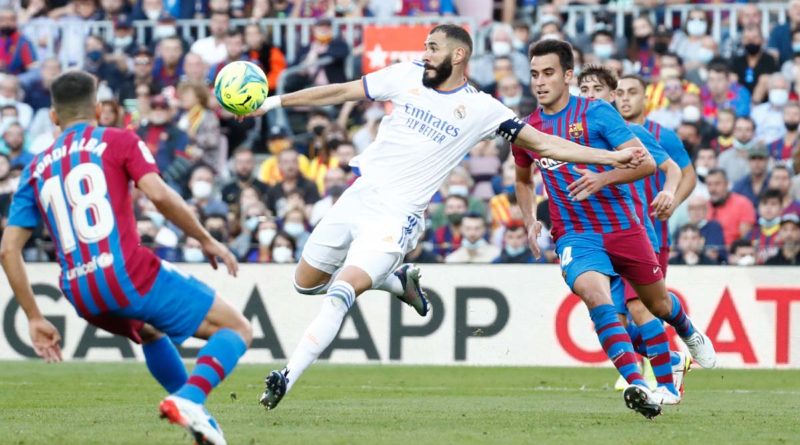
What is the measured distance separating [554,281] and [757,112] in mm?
4707

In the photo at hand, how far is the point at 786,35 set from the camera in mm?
19797

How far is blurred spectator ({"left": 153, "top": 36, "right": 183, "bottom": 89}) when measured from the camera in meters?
21.0

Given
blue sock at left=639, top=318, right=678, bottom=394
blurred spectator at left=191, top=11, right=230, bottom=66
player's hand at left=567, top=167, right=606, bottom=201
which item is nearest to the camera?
player's hand at left=567, top=167, right=606, bottom=201

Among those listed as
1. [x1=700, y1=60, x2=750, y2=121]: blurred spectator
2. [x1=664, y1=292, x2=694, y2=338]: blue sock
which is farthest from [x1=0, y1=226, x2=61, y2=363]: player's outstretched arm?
[x1=700, y1=60, x2=750, y2=121]: blurred spectator

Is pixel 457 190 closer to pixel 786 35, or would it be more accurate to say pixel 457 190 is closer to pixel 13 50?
pixel 786 35

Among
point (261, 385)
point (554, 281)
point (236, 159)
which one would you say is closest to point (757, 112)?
point (554, 281)

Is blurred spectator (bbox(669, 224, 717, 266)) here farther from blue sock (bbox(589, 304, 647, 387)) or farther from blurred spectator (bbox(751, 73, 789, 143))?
blue sock (bbox(589, 304, 647, 387))

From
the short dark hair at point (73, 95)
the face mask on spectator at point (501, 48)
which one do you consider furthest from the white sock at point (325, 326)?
the face mask on spectator at point (501, 48)

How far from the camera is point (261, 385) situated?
500 inches

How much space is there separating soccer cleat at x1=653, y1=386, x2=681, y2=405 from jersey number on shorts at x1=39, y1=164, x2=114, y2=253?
15.2 feet

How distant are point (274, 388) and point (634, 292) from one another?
11.9 ft

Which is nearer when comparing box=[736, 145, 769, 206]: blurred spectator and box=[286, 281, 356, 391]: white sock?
box=[286, 281, 356, 391]: white sock

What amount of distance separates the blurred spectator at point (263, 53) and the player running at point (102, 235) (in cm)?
1352

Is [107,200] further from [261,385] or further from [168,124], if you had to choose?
[168,124]
